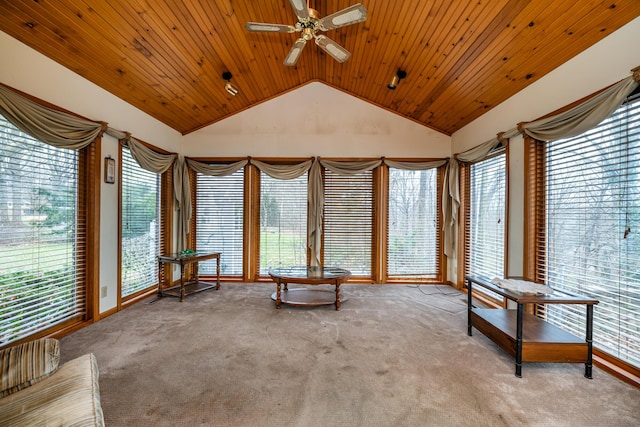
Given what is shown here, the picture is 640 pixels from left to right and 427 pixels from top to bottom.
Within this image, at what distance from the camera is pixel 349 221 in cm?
477

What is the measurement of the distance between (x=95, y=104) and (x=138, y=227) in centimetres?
162

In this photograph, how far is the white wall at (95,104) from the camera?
230 cm

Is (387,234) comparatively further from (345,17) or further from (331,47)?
(345,17)

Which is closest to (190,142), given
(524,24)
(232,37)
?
(232,37)

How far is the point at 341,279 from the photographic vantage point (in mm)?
3432

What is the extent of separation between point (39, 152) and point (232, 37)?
7.28 ft

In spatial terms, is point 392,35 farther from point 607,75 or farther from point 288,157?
point 288,157

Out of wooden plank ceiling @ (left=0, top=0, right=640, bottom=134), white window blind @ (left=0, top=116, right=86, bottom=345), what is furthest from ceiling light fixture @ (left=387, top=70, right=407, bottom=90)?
white window blind @ (left=0, top=116, right=86, bottom=345)

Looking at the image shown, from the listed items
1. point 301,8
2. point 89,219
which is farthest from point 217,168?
point 301,8

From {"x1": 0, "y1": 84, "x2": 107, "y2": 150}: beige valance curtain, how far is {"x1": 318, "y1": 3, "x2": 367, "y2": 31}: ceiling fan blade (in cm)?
250

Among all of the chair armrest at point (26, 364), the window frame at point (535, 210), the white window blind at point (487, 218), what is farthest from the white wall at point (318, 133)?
the chair armrest at point (26, 364)

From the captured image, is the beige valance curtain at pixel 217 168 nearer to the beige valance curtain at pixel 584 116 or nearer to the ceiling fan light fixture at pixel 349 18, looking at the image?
the ceiling fan light fixture at pixel 349 18

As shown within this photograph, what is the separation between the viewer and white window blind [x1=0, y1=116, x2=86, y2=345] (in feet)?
7.55

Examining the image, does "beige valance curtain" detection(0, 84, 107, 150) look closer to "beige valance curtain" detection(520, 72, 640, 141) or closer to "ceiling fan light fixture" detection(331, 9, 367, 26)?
"ceiling fan light fixture" detection(331, 9, 367, 26)
